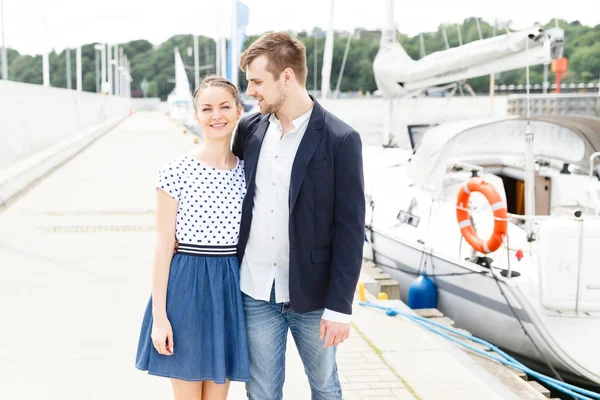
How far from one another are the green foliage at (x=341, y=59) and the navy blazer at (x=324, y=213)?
2.19 m

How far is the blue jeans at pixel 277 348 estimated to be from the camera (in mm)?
2861


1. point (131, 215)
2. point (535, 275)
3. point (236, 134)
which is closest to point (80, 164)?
point (131, 215)

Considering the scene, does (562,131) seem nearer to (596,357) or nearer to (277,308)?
(596,357)

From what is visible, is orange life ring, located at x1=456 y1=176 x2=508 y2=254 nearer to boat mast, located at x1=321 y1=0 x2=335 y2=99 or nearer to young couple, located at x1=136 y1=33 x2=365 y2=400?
young couple, located at x1=136 y1=33 x2=365 y2=400

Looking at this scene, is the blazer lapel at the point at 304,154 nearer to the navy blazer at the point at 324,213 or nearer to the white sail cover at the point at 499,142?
the navy blazer at the point at 324,213

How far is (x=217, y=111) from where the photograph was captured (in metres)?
2.86

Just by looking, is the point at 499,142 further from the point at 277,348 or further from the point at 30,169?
the point at 30,169

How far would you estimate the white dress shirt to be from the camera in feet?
9.04

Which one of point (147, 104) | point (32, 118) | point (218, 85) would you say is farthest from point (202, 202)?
point (147, 104)

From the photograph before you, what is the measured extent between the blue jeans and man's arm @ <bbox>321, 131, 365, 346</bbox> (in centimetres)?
15

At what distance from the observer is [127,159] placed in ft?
66.2

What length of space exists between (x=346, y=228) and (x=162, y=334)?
0.82 meters

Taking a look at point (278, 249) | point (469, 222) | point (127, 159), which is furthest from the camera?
point (127, 159)

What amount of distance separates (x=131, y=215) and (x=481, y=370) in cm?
695
